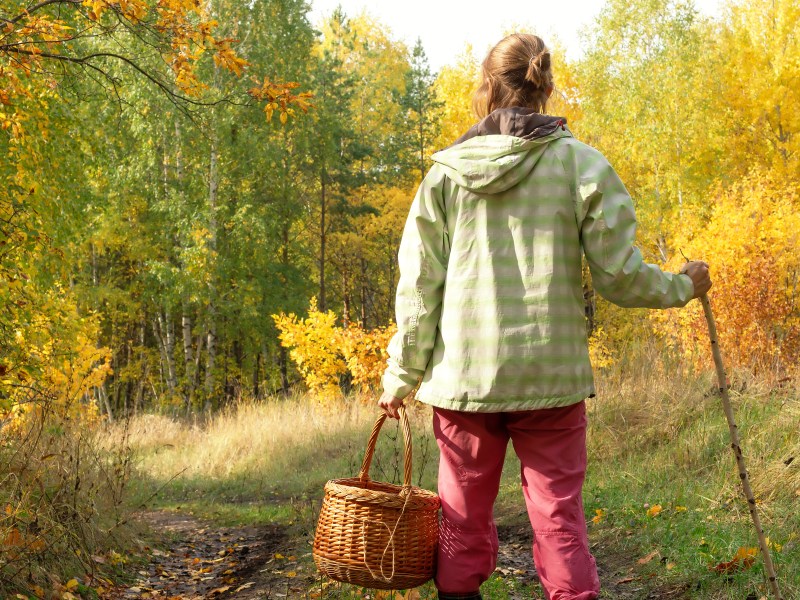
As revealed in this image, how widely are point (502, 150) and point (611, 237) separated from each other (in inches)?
16.6

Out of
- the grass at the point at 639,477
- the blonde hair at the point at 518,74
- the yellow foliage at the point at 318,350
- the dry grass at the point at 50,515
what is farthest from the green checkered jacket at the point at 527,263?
the yellow foliage at the point at 318,350

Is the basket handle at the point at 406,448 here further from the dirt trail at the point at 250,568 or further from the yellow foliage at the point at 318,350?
the yellow foliage at the point at 318,350

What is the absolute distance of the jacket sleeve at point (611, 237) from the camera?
249cm

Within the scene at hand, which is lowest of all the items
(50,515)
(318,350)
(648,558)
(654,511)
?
(648,558)

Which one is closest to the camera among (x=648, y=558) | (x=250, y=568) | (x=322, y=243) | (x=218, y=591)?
(x=648, y=558)

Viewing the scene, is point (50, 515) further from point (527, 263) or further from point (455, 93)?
point (455, 93)

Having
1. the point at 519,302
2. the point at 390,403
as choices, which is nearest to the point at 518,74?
the point at 519,302

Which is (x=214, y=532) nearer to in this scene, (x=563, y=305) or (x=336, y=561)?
(x=336, y=561)

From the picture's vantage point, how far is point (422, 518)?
268 centimetres

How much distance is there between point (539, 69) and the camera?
8.56 ft

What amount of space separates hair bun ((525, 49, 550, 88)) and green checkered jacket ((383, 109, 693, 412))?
0.43 feet

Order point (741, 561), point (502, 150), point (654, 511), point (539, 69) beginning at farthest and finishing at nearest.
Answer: point (654, 511) → point (741, 561) → point (539, 69) → point (502, 150)

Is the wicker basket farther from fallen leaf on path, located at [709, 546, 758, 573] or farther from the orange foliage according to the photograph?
the orange foliage

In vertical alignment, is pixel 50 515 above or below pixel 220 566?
above
